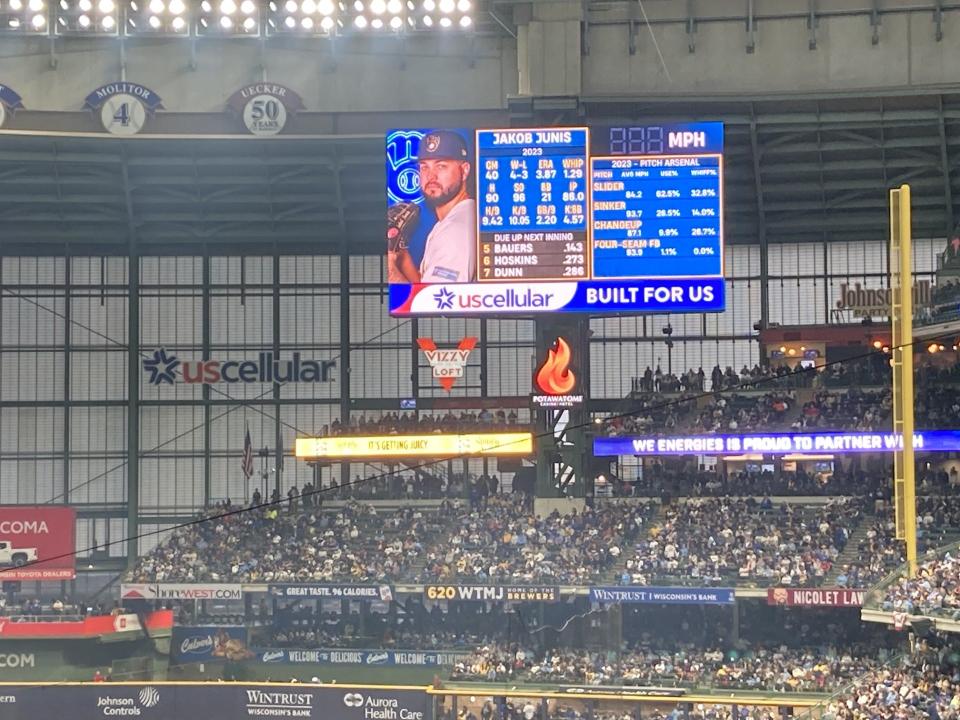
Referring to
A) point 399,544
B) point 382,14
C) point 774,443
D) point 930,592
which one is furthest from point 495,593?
point 382,14

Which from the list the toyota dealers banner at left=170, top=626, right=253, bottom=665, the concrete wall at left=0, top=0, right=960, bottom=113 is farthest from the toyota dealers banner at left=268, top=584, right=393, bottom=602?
the concrete wall at left=0, top=0, right=960, bottom=113

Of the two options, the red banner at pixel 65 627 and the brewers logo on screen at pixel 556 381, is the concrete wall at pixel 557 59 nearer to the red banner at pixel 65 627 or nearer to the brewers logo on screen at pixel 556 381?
the brewers logo on screen at pixel 556 381

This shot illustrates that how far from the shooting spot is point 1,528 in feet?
154

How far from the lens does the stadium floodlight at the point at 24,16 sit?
45.6m

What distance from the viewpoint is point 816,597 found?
38250 millimetres

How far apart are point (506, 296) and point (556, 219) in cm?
263

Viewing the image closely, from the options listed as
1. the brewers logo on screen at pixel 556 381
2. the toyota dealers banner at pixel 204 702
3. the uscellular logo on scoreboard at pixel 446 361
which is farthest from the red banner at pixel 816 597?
the uscellular logo on scoreboard at pixel 446 361

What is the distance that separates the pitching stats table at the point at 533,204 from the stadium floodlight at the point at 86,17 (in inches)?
535

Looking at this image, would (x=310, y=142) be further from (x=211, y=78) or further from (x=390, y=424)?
(x=390, y=424)

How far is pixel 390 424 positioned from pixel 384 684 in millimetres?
10044

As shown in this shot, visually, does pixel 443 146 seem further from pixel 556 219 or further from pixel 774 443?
pixel 774 443

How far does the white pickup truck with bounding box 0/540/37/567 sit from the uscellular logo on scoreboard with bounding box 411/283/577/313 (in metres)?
16.6

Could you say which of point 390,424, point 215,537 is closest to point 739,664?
point 390,424

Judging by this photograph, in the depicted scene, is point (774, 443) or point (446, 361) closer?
point (774, 443)
